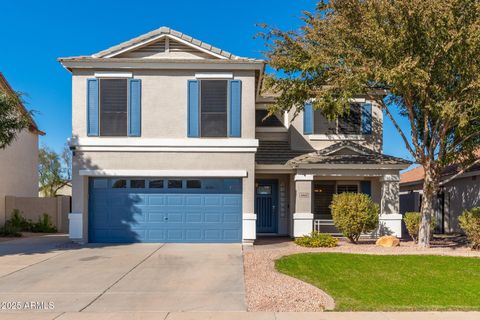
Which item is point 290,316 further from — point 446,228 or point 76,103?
point 446,228

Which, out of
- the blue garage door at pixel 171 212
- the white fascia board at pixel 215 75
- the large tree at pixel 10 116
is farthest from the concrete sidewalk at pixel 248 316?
the white fascia board at pixel 215 75

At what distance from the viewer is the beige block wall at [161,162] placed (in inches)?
625

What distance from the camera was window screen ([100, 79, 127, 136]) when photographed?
15.9 meters

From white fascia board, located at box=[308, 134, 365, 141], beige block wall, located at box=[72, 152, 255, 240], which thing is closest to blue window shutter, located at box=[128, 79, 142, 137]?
beige block wall, located at box=[72, 152, 255, 240]

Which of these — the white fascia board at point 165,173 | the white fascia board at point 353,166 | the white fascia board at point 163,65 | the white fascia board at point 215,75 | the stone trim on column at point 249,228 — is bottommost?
the stone trim on column at point 249,228

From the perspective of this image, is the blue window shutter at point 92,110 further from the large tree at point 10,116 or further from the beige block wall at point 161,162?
the large tree at point 10,116

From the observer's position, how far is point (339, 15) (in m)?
14.5

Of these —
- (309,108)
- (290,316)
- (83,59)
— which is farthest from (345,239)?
(83,59)

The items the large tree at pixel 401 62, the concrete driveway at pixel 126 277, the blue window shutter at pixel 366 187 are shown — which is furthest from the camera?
the blue window shutter at pixel 366 187

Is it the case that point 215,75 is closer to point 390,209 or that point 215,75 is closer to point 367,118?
point 367,118

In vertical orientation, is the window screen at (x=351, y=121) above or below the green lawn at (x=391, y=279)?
above

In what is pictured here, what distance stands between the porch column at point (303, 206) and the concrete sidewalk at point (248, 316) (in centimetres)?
909

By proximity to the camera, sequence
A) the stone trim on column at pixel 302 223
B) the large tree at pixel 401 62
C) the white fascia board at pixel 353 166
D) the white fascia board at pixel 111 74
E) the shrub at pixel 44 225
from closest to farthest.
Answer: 1. the large tree at pixel 401 62
2. the white fascia board at pixel 111 74
3. the stone trim on column at pixel 302 223
4. the white fascia board at pixel 353 166
5. the shrub at pixel 44 225

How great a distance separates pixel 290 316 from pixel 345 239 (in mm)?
10497
